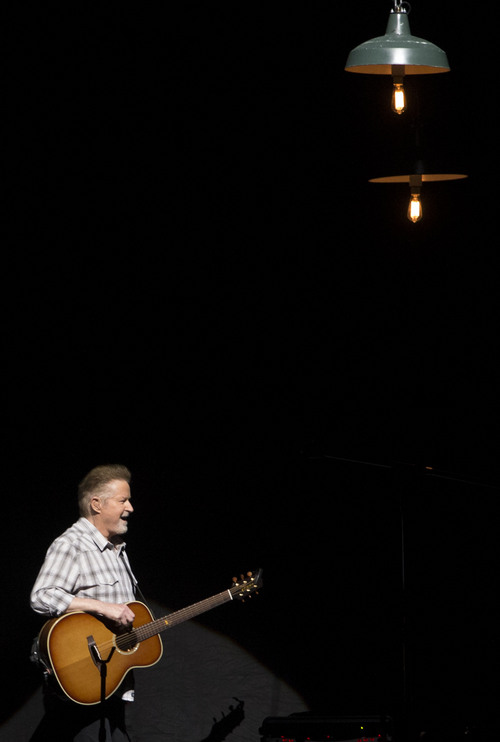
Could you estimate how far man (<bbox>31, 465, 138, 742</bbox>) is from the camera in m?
4.76

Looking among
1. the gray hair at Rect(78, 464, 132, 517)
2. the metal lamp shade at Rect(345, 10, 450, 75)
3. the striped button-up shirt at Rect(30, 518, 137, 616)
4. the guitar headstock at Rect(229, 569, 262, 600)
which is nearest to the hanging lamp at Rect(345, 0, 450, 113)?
the metal lamp shade at Rect(345, 10, 450, 75)

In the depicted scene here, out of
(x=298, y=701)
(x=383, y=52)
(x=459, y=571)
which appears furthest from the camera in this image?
(x=298, y=701)

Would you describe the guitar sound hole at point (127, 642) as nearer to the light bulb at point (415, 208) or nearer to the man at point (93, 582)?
the man at point (93, 582)

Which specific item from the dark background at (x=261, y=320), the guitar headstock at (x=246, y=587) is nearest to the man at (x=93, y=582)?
the guitar headstock at (x=246, y=587)

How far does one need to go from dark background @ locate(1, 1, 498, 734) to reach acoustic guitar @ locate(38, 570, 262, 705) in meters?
1.28

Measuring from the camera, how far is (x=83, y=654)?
4773 millimetres

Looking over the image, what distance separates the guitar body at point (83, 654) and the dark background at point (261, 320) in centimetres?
132

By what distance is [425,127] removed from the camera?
21.3ft

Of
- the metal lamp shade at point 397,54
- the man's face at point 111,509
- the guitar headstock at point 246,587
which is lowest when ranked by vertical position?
the guitar headstock at point 246,587

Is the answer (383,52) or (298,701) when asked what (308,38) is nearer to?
(383,52)

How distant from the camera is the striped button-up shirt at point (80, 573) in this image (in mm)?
4723

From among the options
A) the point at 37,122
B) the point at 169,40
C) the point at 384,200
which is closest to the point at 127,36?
the point at 169,40

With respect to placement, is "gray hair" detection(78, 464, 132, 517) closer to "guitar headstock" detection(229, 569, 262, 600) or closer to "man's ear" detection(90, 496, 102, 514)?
"man's ear" detection(90, 496, 102, 514)

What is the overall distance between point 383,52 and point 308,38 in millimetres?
2231
